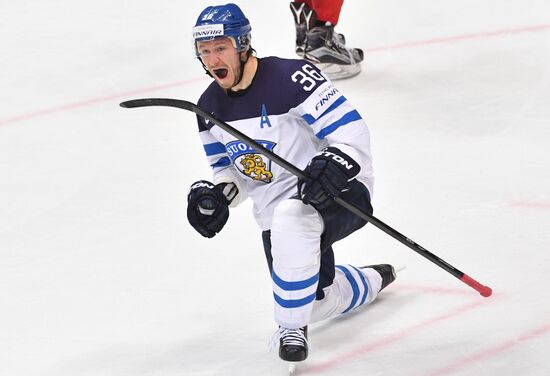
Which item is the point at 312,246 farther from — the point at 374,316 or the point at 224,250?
the point at 224,250

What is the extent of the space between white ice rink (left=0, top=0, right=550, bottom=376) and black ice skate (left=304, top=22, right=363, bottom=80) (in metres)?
0.08

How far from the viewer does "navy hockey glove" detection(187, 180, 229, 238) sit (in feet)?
10.1

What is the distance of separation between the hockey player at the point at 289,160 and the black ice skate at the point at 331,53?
2.01m

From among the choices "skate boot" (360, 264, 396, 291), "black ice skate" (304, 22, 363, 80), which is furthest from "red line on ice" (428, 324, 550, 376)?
"black ice skate" (304, 22, 363, 80)

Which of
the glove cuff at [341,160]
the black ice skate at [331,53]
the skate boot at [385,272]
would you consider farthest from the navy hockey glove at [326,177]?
the black ice skate at [331,53]

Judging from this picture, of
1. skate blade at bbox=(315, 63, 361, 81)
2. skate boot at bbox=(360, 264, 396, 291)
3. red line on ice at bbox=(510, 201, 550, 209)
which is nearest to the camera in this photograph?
skate boot at bbox=(360, 264, 396, 291)

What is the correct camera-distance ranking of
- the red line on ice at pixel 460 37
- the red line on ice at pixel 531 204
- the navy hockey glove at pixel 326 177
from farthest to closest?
the red line on ice at pixel 460 37
the red line on ice at pixel 531 204
the navy hockey glove at pixel 326 177

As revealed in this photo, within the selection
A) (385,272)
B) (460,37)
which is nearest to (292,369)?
(385,272)

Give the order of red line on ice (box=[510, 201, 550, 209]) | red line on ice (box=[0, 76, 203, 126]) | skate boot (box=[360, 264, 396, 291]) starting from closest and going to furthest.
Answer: skate boot (box=[360, 264, 396, 291]) → red line on ice (box=[510, 201, 550, 209]) → red line on ice (box=[0, 76, 203, 126])

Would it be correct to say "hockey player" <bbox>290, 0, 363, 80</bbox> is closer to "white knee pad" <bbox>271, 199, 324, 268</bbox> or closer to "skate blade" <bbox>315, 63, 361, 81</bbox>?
"skate blade" <bbox>315, 63, 361, 81</bbox>

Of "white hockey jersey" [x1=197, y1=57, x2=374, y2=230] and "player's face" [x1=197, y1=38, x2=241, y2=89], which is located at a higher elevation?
"player's face" [x1=197, y1=38, x2=241, y2=89]

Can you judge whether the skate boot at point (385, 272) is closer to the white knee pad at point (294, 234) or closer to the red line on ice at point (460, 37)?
the white knee pad at point (294, 234)

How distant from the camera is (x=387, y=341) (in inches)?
124

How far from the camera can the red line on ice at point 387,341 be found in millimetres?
3045
